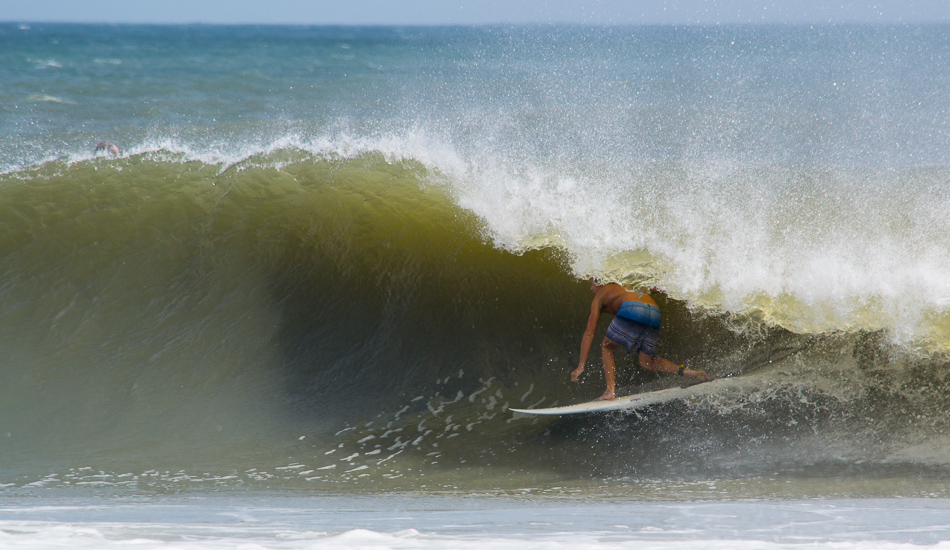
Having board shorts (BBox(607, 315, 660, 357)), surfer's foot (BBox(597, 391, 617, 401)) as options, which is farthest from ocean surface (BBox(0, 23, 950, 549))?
board shorts (BBox(607, 315, 660, 357))

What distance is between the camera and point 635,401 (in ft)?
13.1

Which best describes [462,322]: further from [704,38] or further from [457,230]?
[704,38]

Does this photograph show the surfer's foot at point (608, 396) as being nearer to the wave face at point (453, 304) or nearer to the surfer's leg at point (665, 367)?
the wave face at point (453, 304)

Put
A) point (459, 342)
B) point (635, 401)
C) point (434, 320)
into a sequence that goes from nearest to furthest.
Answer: point (635, 401)
point (459, 342)
point (434, 320)

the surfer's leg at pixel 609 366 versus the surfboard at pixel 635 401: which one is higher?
the surfer's leg at pixel 609 366

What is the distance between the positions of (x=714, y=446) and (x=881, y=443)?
924 mm

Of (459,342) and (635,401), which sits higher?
(459,342)

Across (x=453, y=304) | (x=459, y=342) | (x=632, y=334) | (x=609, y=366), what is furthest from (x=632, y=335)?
(x=453, y=304)

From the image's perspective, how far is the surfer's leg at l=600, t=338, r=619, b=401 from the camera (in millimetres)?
4027

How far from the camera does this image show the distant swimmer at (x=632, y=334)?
405cm

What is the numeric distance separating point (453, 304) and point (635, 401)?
1.66 meters

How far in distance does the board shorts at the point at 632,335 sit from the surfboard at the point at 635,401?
27 centimetres

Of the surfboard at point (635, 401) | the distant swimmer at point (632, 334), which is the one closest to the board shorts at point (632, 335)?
the distant swimmer at point (632, 334)

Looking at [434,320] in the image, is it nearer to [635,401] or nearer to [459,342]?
[459,342]
